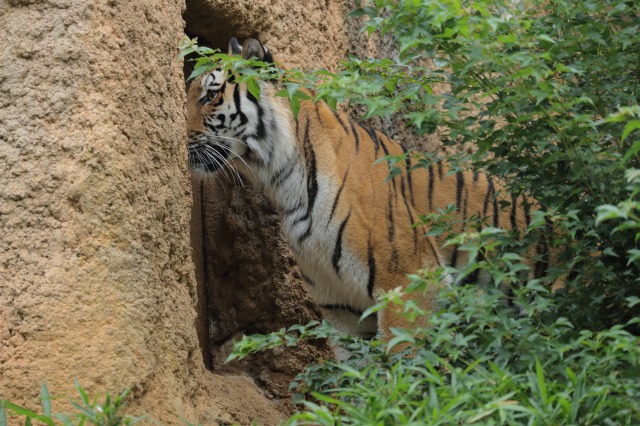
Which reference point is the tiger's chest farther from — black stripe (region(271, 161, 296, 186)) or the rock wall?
the rock wall

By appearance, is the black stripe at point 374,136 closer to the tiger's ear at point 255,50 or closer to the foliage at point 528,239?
the tiger's ear at point 255,50

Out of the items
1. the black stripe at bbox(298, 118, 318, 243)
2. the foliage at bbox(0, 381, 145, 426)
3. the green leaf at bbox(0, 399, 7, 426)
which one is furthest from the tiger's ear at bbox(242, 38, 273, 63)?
the green leaf at bbox(0, 399, 7, 426)

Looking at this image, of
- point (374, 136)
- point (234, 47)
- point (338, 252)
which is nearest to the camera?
point (234, 47)

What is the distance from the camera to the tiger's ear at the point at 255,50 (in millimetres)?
5262

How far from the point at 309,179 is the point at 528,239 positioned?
1.68 metres

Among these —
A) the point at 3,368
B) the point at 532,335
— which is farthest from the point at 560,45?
the point at 3,368

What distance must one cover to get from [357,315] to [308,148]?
36.9 inches

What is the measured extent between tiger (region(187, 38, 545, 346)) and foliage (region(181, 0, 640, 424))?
107 cm

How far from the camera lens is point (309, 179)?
5.49 metres

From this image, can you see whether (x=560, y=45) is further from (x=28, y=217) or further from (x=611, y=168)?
(x=28, y=217)

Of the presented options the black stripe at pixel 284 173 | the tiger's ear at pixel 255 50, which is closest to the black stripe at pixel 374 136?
the black stripe at pixel 284 173

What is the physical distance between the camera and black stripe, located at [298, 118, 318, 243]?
542cm

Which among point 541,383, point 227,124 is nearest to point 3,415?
point 541,383

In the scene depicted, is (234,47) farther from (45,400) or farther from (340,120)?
(45,400)
